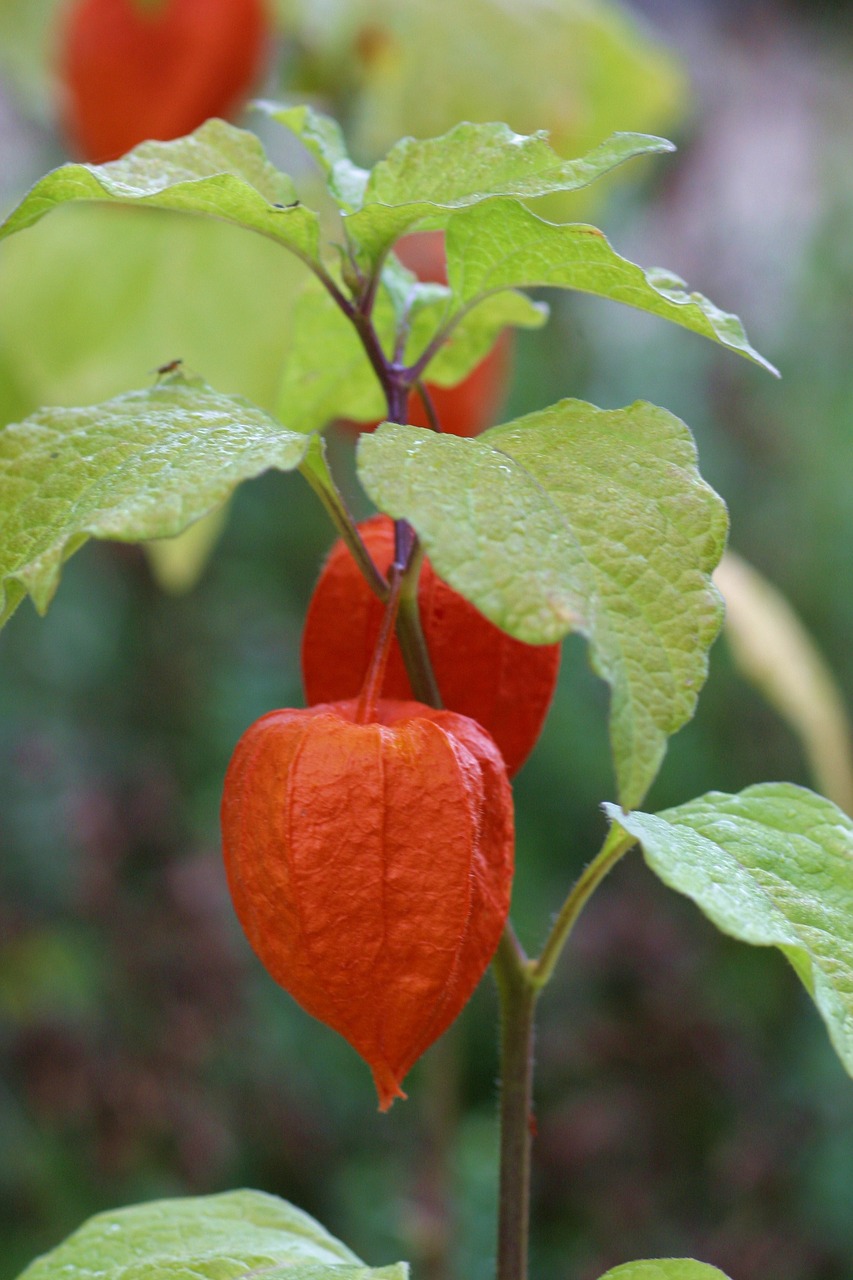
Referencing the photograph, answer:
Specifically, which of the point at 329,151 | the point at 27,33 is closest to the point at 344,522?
the point at 329,151

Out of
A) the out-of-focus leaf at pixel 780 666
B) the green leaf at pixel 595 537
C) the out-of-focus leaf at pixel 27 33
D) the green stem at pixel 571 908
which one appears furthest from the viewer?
the out-of-focus leaf at pixel 27 33

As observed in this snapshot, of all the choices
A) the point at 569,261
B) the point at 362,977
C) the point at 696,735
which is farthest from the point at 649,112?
the point at 362,977

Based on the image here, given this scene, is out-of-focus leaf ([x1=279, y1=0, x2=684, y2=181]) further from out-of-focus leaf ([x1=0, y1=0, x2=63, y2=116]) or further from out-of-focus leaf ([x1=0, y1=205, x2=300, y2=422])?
out-of-focus leaf ([x1=0, y1=0, x2=63, y2=116])

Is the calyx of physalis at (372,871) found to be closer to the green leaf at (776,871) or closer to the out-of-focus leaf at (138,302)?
the green leaf at (776,871)

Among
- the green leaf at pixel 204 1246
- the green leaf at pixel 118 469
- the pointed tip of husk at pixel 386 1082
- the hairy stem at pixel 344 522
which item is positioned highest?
the green leaf at pixel 118 469

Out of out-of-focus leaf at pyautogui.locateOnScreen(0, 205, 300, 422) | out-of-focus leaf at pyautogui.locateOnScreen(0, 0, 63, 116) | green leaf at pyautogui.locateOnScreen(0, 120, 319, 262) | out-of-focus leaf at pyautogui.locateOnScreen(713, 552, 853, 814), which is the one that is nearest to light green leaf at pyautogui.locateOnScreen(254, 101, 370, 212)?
green leaf at pyautogui.locateOnScreen(0, 120, 319, 262)

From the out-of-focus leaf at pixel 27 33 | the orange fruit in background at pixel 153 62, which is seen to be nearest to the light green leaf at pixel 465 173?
the orange fruit in background at pixel 153 62
